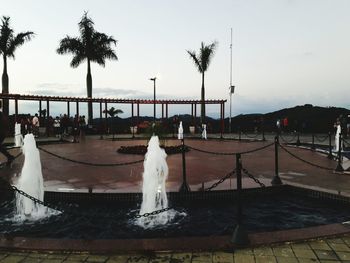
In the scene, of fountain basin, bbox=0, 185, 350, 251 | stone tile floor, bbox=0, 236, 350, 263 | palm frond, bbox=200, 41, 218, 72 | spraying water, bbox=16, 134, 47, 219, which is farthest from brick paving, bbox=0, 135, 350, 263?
palm frond, bbox=200, 41, 218, 72

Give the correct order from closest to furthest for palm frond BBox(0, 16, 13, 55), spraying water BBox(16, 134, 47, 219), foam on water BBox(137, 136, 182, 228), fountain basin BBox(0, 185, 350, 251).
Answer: fountain basin BBox(0, 185, 350, 251) → foam on water BBox(137, 136, 182, 228) → spraying water BBox(16, 134, 47, 219) → palm frond BBox(0, 16, 13, 55)

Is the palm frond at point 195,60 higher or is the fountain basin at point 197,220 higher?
the palm frond at point 195,60

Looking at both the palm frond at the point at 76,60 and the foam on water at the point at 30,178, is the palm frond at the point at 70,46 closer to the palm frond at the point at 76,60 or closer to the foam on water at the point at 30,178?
the palm frond at the point at 76,60

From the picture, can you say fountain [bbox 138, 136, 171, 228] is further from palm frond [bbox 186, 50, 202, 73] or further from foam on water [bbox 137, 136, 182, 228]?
palm frond [bbox 186, 50, 202, 73]

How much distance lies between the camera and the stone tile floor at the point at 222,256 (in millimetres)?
3834

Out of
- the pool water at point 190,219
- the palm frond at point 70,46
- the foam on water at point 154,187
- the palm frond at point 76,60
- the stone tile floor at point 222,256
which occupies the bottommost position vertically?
the pool water at point 190,219

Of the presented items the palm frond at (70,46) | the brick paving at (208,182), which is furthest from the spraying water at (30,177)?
the palm frond at (70,46)

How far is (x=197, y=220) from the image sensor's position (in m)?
5.95

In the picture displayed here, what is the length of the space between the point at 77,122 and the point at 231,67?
1765 cm

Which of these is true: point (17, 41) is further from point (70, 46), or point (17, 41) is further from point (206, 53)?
point (206, 53)

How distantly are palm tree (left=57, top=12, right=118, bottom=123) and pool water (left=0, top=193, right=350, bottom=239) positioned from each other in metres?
27.4

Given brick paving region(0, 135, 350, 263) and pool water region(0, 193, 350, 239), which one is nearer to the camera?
brick paving region(0, 135, 350, 263)

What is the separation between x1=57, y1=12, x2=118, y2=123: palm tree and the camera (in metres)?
33.0

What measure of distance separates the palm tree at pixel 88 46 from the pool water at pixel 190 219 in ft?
90.0
